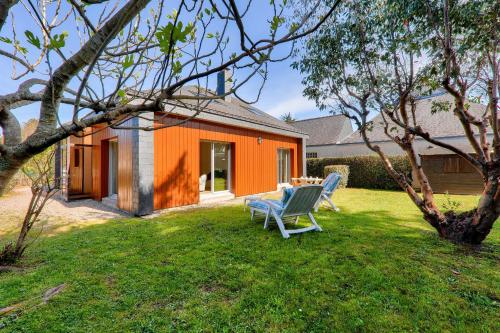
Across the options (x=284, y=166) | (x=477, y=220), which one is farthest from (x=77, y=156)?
(x=477, y=220)

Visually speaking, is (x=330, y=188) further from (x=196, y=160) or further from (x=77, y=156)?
(x=77, y=156)

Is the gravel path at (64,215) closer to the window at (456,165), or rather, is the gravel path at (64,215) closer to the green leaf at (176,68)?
the green leaf at (176,68)

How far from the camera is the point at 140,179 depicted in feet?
24.6

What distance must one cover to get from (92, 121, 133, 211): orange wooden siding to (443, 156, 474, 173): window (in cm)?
1609

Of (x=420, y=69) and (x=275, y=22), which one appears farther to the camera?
(x=420, y=69)

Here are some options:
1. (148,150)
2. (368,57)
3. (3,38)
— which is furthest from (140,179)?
(368,57)

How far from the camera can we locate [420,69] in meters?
5.66

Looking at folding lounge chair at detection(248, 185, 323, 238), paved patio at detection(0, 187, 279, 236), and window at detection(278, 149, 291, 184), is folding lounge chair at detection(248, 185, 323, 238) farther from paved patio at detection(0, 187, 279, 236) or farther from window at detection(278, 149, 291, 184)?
window at detection(278, 149, 291, 184)

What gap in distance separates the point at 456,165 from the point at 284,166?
9498 mm

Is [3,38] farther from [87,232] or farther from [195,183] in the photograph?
[195,183]

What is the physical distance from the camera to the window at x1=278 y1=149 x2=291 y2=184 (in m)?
15.1

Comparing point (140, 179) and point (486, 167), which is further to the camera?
point (140, 179)

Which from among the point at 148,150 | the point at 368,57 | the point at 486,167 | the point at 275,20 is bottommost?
the point at 486,167

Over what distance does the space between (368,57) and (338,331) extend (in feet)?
20.8
